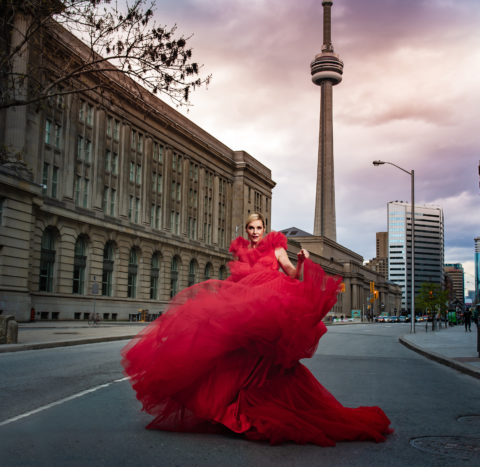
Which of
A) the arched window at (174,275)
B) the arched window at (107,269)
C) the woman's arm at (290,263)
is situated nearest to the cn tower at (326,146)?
the arched window at (174,275)

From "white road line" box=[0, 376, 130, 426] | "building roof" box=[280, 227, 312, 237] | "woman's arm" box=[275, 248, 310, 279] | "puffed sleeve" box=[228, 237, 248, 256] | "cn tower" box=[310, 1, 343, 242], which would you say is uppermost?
"cn tower" box=[310, 1, 343, 242]

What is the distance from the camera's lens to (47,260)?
134 feet

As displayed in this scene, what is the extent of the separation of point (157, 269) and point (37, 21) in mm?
42564

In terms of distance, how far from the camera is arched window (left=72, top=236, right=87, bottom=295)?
4412 cm

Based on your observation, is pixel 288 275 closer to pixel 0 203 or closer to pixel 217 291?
pixel 217 291

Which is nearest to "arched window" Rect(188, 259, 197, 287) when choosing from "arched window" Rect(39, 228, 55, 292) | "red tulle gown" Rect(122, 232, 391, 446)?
"arched window" Rect(39, 228, 55, 292)

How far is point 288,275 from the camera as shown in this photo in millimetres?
5660

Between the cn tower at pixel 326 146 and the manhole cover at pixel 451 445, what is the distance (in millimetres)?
153624

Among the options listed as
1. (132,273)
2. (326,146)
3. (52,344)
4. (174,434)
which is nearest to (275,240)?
→ (174,434)

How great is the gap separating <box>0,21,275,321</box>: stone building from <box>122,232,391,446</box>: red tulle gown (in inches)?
861

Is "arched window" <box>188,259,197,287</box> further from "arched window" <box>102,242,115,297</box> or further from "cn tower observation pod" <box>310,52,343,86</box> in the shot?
"cn tower observation pod" <box>310,52,343,86</box>

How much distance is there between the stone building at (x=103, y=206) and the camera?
3428 cm

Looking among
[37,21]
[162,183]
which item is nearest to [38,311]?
[162,183]

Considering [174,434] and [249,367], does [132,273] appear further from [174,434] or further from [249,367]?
[249,367]
